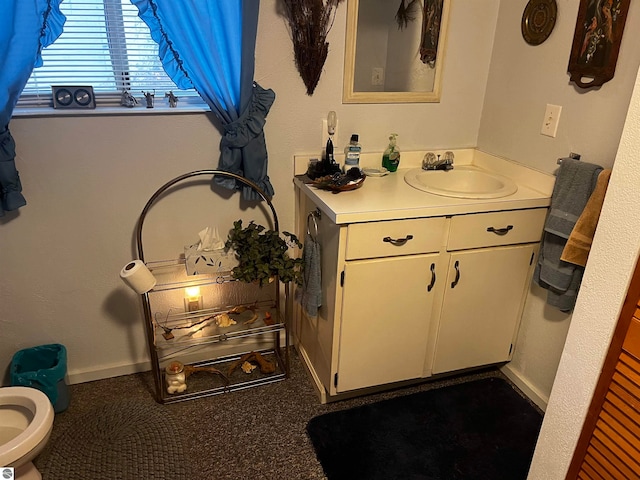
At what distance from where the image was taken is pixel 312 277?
2.01 m

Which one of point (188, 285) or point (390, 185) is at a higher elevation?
point (390, 185)

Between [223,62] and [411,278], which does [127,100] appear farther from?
[411,278]

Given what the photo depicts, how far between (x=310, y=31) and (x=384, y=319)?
1173 mm

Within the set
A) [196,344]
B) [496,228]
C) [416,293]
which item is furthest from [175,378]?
[496,228]

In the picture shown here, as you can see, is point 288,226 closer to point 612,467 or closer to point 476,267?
point 476,267

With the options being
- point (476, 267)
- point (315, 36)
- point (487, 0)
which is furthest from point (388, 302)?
point (487, 0)

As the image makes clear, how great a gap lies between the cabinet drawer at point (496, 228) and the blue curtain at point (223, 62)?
2.72 feet

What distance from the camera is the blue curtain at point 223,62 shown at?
Result: 69.7 inches

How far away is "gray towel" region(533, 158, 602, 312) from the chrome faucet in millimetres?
531

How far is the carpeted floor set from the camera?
183 centimetres

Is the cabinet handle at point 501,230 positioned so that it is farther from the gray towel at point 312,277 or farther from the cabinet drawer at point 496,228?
the gray towel at point 312,277

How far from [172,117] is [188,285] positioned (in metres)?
0.70

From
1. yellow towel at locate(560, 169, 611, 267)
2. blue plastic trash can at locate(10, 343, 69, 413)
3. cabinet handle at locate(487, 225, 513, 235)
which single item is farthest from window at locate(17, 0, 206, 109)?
yellow towel at locate(560, 169, 611, 267)

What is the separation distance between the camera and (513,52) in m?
2.15
